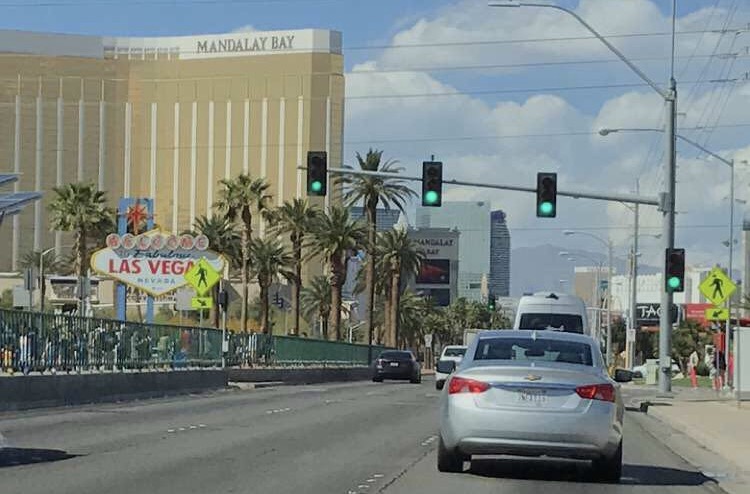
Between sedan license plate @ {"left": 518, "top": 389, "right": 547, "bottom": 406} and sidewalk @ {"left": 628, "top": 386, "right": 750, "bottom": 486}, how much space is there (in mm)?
3596

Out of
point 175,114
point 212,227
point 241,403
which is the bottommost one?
point 241,403

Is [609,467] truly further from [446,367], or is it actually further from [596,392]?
[446,367]

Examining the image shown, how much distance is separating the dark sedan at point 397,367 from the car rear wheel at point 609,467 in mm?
39871

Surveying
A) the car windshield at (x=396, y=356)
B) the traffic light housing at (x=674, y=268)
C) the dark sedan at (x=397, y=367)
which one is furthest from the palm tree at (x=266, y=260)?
the traffic light housing at (x=674, y=268)

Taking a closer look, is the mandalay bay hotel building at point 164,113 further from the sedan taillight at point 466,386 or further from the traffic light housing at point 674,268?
the sedan taillight at point 466,386

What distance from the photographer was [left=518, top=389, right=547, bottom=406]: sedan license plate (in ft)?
45.3

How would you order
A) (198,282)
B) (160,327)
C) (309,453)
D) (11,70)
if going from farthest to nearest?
(11,70)
(198,282)
(160,327)
(309,453)

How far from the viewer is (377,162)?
7344cm

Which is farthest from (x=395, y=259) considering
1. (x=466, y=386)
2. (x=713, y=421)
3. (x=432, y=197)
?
(x=466, y=386)

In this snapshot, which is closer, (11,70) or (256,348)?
(256,348)

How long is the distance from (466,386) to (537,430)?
0.91m

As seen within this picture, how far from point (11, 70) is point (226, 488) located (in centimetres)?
12166

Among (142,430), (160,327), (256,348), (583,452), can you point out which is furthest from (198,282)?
(583,452)

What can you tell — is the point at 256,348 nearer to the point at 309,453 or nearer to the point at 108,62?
the point at 309,453
